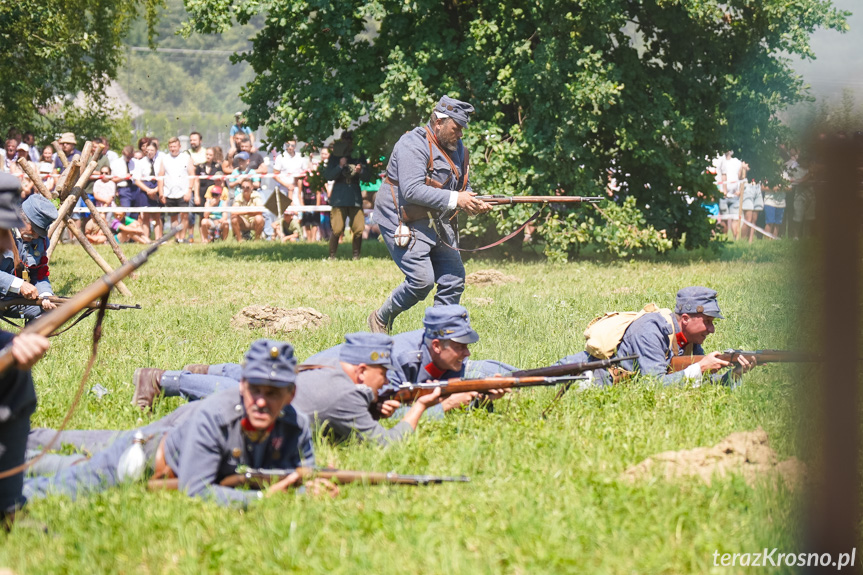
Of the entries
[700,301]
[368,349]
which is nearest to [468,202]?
[700,301]

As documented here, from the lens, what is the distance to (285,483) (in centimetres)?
533

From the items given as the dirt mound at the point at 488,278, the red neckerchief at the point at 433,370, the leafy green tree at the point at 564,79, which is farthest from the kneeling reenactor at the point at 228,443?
the leafy green tree at the point at 564,79

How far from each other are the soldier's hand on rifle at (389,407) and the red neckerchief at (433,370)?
2.09 feet

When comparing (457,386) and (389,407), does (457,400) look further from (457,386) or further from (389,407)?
(389,407)

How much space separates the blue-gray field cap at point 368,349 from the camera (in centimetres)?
630

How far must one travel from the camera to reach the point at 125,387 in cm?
815

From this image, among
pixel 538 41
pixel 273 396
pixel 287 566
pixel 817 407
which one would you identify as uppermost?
pixel 538 41

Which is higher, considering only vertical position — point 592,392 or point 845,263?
point 845,263

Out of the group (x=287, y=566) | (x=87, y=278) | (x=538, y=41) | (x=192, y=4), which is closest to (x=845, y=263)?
(x=287, y=566)

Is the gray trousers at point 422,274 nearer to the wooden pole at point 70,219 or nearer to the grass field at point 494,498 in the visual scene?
the grass field at point 494,498

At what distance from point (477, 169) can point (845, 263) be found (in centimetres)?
1547

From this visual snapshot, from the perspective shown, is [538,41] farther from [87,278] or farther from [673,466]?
[673,466]

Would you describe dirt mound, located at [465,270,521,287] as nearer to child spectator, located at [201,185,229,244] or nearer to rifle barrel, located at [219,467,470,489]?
child spectator, located at [201,185,229,244]

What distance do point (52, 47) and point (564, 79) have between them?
12582 mm
